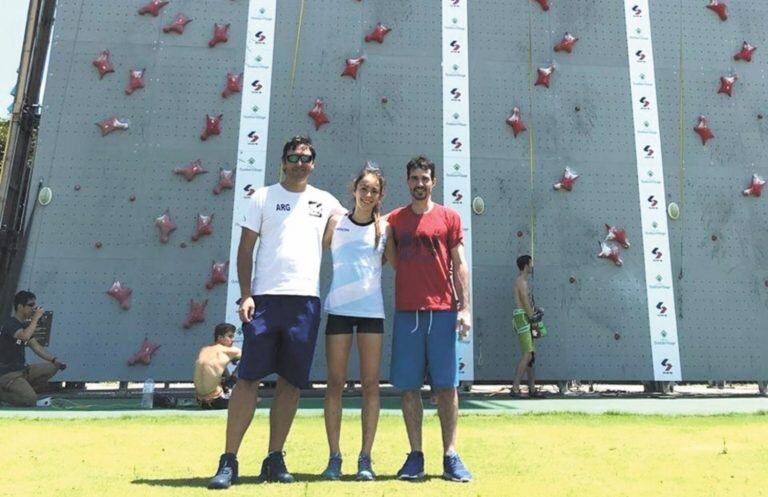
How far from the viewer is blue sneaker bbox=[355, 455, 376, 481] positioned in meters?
2.63

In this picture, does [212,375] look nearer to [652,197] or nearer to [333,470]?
[333,470]

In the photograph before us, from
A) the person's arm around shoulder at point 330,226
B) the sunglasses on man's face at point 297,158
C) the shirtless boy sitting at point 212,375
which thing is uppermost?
the sunglasses on man's face at point 297,158

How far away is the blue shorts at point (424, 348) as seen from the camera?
2.86m

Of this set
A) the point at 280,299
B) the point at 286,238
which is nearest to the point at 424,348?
the point at 280,299

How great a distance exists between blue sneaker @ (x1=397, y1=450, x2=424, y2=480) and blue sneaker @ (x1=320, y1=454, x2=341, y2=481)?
0.96 ft

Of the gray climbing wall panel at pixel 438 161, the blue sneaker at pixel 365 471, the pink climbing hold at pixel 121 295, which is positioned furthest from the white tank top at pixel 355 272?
the pink climbing hold at pixel 121 295

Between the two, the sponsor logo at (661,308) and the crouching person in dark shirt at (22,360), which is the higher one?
the sponsor logo at (661,308)

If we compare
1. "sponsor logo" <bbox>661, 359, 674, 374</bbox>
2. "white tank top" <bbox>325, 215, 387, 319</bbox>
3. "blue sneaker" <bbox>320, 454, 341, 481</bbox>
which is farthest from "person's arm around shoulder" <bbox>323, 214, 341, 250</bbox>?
"sponsor logo" <bbox>661, 359, 674, 374</bbox>

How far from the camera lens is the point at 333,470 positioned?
2680 mm

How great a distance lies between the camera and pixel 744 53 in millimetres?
7949

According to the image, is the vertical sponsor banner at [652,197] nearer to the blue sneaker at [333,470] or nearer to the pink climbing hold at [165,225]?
the blue sneaker at [333,470]

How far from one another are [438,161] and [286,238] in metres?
4.69

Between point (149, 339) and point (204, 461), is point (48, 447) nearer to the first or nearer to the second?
point (204, 461)

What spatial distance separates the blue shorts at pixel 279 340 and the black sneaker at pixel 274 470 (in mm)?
345
